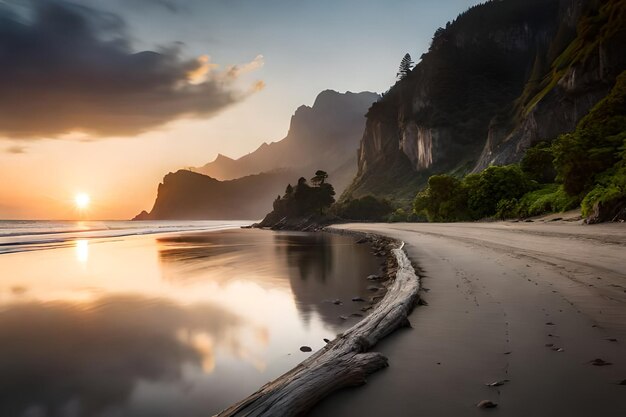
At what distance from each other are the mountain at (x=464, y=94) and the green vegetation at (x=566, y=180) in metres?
39.7

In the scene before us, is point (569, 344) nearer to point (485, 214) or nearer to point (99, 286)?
point (99, 286)

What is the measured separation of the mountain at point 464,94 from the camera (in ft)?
335

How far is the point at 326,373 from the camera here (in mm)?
4434

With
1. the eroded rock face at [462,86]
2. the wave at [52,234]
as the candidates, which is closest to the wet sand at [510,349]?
the wave at [52,234]

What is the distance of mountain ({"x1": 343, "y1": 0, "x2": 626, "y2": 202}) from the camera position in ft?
335

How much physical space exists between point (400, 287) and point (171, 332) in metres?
5.84

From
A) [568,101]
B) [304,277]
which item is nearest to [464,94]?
[568,101]

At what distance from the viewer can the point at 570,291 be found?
8.16 meters

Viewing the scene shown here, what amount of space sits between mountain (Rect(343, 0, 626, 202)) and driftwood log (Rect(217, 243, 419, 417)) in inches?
3284

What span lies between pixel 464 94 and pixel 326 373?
5884 inches

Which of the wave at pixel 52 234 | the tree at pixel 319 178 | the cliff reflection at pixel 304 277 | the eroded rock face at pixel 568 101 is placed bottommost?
the cliff reflection at pixel 304 277

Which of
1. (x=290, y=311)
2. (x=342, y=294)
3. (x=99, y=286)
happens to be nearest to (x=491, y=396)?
(x=290, y=311)

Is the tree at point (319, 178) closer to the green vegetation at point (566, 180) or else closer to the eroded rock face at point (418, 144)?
the eroded rock face at point (418, 144)

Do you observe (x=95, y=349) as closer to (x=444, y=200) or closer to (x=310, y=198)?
(x=444, y=200)
